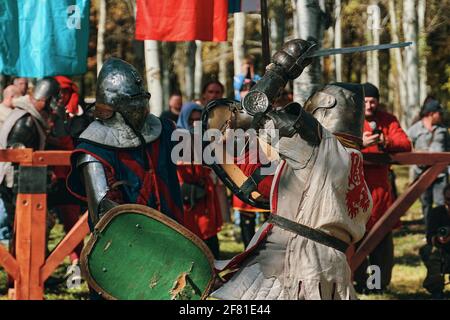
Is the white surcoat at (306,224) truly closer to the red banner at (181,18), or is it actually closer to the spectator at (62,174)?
the red banner at (181,18)

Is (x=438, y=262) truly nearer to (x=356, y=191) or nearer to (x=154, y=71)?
(x=356, y=191)

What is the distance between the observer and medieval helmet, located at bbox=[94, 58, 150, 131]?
230 inches

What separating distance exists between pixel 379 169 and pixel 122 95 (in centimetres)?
322

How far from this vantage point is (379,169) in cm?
851

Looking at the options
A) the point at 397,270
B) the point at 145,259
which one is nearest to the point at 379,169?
the point at 397,270

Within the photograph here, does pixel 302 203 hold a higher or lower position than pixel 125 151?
lower

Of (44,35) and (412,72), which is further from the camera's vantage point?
(412,72)

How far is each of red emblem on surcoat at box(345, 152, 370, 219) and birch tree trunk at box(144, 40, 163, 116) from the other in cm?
864

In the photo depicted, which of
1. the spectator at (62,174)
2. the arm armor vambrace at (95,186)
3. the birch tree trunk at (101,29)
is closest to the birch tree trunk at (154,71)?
the spectator at (62,174)

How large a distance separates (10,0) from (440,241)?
155 inches

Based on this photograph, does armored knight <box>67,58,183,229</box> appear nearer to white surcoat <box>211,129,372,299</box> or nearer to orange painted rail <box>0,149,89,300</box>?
white surcoat <box>211,129,372,299</box>

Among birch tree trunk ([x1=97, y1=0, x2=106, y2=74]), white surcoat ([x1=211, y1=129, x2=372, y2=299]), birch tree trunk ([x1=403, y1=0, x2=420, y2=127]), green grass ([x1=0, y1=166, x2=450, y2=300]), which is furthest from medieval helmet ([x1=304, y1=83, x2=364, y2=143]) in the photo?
birch tree trunk ([x1=97, y1=0, x2=106, y2=74])

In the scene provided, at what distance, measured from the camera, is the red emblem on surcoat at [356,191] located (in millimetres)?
5078

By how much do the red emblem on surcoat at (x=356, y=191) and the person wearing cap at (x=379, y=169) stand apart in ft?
9.98
